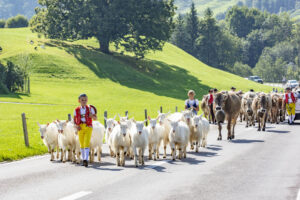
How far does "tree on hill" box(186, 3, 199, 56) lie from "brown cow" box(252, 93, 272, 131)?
12447cm

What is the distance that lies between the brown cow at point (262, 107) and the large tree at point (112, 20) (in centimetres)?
5482

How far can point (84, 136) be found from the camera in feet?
50.6

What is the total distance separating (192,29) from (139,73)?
237ft

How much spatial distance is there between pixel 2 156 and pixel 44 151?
2230 millimetres

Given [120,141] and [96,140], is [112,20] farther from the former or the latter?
[120,141]

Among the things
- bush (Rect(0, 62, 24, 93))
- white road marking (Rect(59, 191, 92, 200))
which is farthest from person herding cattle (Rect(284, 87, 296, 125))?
bush (Rect(0, 62, 24, 93))

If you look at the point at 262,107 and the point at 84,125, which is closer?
the point at 84,125

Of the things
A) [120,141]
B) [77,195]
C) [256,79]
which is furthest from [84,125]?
[256,79]

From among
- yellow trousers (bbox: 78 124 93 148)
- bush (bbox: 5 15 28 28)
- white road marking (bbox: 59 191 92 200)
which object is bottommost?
white road marking (bbox: 59 191 92 200)

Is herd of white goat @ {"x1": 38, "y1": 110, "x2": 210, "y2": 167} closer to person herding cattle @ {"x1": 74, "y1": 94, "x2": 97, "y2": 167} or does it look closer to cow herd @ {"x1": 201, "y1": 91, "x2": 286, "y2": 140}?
person herding cattle @ {"x1": 74, "y1": 94, "x2": 97, "y2": 167}

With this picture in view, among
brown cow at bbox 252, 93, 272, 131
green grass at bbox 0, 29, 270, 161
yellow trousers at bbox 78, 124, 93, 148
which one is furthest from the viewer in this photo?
green grass at bbox 0, 29, 270, 161

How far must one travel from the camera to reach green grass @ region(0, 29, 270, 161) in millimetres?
56844

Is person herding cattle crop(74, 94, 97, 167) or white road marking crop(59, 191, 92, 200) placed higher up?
person herding cattle crop(74, 94, 97, 167)

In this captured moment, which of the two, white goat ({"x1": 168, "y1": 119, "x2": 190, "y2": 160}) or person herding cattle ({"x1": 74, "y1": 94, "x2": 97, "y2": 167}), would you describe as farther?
white goat ({"x1": 168, "y1": 119, "x2": 190, "y2": 160})
